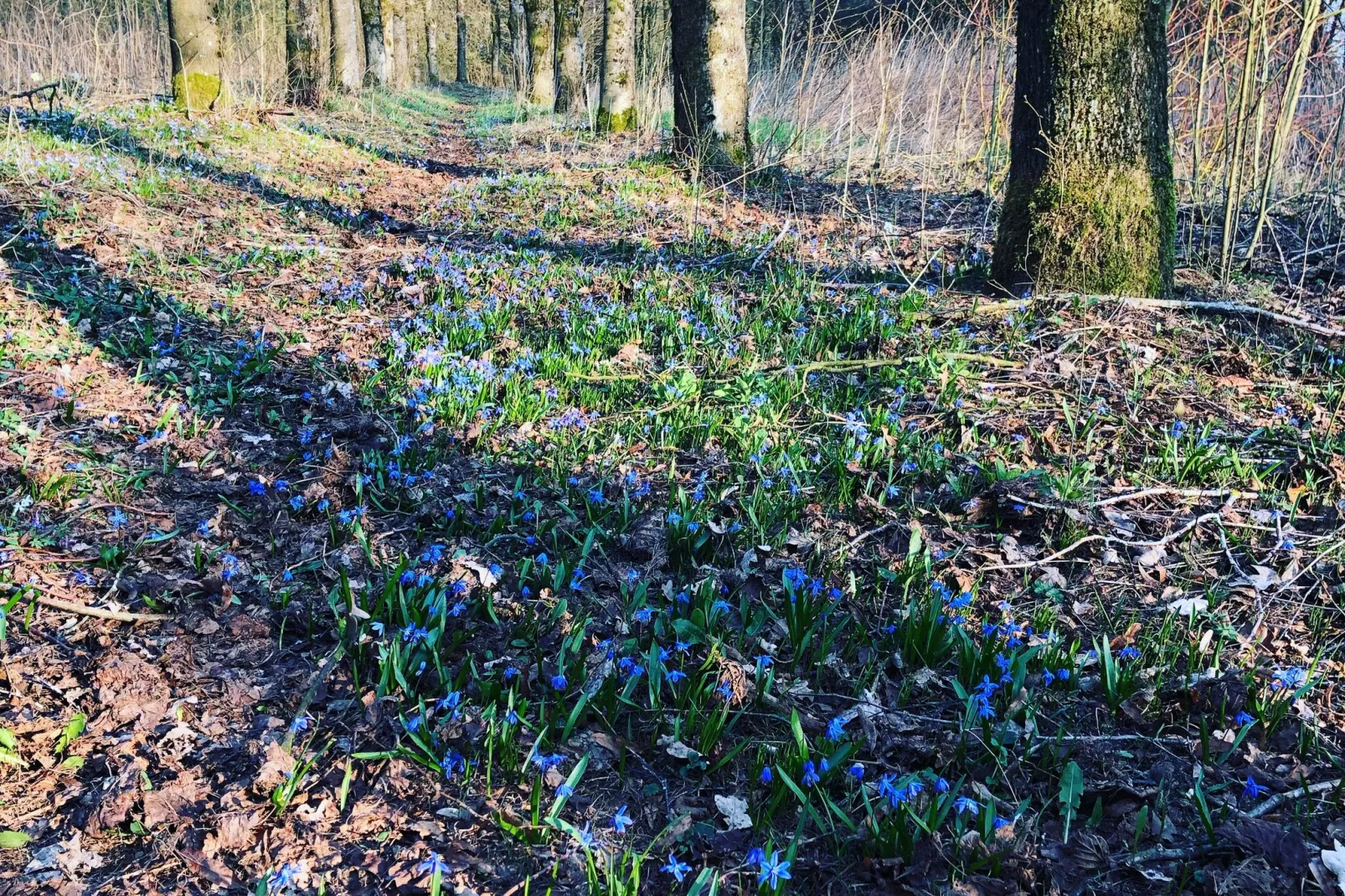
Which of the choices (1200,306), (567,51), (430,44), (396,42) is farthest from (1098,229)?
(430,44)

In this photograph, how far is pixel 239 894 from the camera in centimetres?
182

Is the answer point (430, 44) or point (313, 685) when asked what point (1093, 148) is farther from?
point (430, 44)

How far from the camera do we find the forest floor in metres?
1.97

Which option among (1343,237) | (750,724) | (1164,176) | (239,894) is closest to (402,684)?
(239,894)

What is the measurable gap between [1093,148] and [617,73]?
9.66 metres

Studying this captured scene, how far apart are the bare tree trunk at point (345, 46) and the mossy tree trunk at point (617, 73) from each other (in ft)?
19.4

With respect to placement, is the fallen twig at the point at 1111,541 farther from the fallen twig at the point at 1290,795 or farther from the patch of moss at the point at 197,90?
the patch of moss at the point at 197,90

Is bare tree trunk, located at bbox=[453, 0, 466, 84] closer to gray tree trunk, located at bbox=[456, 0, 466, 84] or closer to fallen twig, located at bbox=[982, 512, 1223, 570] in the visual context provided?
gray tree trunk, located at bbox=[456, 0, 466, 84]

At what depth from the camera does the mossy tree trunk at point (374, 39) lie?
19.7 metres

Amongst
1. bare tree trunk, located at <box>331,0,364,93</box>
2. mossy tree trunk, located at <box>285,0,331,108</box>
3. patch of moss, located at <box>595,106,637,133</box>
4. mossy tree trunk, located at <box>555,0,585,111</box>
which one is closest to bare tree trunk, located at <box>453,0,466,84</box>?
bare tree trunk, located at <box>331,0,364,93</box>

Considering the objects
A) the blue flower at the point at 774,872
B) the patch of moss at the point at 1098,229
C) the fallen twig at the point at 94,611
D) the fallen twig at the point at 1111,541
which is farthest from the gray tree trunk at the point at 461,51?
the blue flower at the point at 774,872

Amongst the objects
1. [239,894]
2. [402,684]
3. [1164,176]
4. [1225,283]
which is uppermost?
[1164,176]

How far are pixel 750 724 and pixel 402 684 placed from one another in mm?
906

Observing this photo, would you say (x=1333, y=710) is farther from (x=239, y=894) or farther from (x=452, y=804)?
(x=239, y=894)
